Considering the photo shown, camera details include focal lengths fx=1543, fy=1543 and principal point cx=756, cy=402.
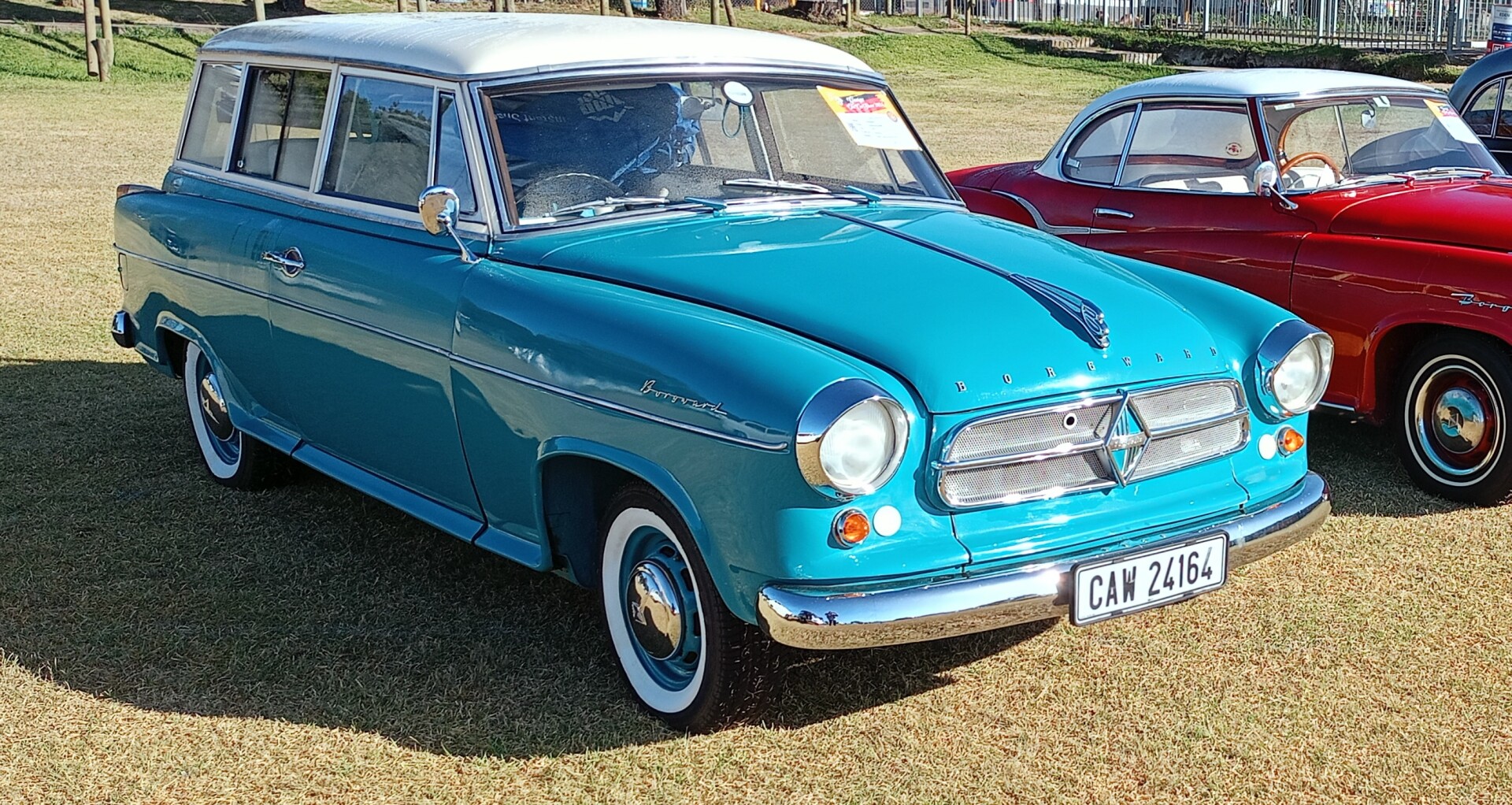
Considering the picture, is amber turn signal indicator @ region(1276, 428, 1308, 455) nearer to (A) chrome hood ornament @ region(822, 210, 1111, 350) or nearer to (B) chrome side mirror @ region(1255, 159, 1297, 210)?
(A) chrome hood ornament @ region(822, 210, 1111, 350)

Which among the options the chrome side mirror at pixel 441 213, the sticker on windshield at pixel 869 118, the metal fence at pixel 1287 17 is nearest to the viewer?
the chrome side mirror at pixel 441 213

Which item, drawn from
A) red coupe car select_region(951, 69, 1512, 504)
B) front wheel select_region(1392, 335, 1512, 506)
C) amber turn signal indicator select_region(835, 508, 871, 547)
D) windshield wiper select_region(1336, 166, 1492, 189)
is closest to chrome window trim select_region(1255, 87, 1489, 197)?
red coupe car select_region(951, 69, 1512, 504)

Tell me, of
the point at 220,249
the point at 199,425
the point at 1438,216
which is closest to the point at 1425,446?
the point at 1438,216

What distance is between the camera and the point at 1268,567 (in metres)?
4.95

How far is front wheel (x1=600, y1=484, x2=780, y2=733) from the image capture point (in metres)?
3.60

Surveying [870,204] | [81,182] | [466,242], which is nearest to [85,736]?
→ [466,242]

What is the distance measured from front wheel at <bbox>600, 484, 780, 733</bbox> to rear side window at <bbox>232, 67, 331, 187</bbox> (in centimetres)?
196

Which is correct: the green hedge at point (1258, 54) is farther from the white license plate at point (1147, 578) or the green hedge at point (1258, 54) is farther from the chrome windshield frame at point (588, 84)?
the white license plate at point (1147, 578)

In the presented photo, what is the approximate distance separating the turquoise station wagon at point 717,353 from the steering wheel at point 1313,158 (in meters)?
1.98

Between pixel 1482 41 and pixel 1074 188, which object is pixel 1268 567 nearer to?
pixel 1074 188

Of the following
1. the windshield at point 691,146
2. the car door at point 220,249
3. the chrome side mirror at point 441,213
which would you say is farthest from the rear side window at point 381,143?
the car door at point 220,249

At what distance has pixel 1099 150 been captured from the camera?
23.2ft

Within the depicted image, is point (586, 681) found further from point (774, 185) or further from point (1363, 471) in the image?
point (1363, 471)

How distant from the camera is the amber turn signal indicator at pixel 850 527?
3.34m
